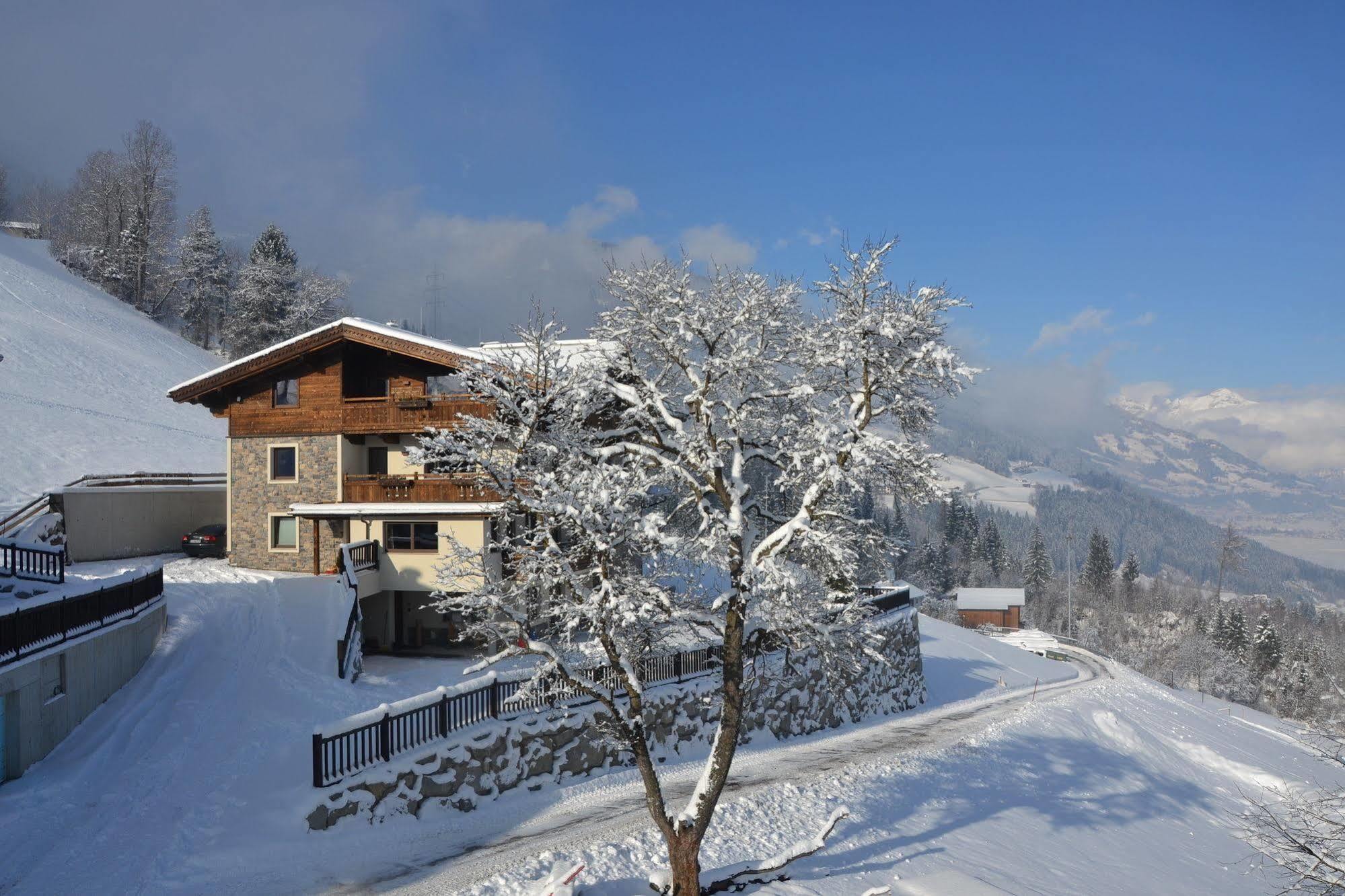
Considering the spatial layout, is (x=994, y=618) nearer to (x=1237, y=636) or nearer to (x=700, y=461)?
(x=1237, y=636)

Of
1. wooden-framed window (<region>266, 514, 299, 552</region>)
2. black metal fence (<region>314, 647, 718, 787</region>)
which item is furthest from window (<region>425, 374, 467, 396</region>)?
black metal fence (<region>314, 647, 718, 787</region>)

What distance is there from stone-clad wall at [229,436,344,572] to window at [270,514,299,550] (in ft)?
0.54

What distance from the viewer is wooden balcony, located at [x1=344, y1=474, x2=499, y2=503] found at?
24.1m

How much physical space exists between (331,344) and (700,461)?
60.8ft

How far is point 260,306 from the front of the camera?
64188 mm

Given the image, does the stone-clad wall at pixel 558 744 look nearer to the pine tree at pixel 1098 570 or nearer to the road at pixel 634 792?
the road at pixel 634 792

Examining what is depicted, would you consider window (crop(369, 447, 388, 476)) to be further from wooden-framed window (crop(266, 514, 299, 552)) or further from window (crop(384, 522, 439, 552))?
wooden-framed window (crop(266, 514, 299, 552))

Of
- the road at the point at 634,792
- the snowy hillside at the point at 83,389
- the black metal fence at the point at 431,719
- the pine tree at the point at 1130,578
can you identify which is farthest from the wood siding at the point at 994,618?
the black metal fence at the point at 431,719

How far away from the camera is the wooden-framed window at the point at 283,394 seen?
1096 inches

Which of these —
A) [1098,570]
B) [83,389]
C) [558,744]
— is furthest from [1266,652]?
[83,389]

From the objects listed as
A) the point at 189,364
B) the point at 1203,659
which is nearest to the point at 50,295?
the point at 189,364

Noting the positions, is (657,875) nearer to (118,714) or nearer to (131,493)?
(118,714)

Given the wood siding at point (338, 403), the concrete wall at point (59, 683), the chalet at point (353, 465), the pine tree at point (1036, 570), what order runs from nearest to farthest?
the concrete wall at point (59, 683) → the chalet at point (353, 465) → the wood siding at point (338, 403) → the pine tree at point (1036, 570)

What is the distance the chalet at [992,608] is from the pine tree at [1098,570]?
4474 centimetres
